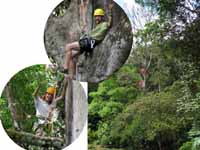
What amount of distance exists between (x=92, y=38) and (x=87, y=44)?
5 centimetres

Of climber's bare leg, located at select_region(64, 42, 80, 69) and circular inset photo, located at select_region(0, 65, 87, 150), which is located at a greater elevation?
climber's bare leg, located at select_region(64, 42, 80, 69)

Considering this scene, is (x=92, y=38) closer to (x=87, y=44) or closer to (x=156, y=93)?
(x=87, y=44)

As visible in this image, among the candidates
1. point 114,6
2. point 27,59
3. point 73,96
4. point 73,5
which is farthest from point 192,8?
point 27,59

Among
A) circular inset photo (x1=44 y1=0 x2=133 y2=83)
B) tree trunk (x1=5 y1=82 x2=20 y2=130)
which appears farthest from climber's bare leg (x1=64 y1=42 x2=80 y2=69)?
tree trunk (x1=5 y1=82 x2=20 y2=130)

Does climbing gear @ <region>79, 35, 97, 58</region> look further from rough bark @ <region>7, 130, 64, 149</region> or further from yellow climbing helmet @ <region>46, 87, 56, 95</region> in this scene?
rough bark @ <region>7, 130, 64, 149</region>

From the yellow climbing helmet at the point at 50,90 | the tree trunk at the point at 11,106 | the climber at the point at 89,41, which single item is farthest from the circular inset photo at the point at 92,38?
the tree trunk at the point at 11,106

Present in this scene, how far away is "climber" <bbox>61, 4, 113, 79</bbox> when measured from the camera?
2.19 m

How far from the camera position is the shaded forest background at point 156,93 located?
7.12ft

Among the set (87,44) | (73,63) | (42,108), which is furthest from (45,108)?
(87,44)

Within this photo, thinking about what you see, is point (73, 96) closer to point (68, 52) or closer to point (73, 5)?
point (68, 52)

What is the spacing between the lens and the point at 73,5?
2203 millimetres

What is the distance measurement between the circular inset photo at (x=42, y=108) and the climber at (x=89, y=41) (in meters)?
0.09

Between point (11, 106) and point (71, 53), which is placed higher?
point (71, 53)

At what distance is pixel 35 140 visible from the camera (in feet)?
6.94
